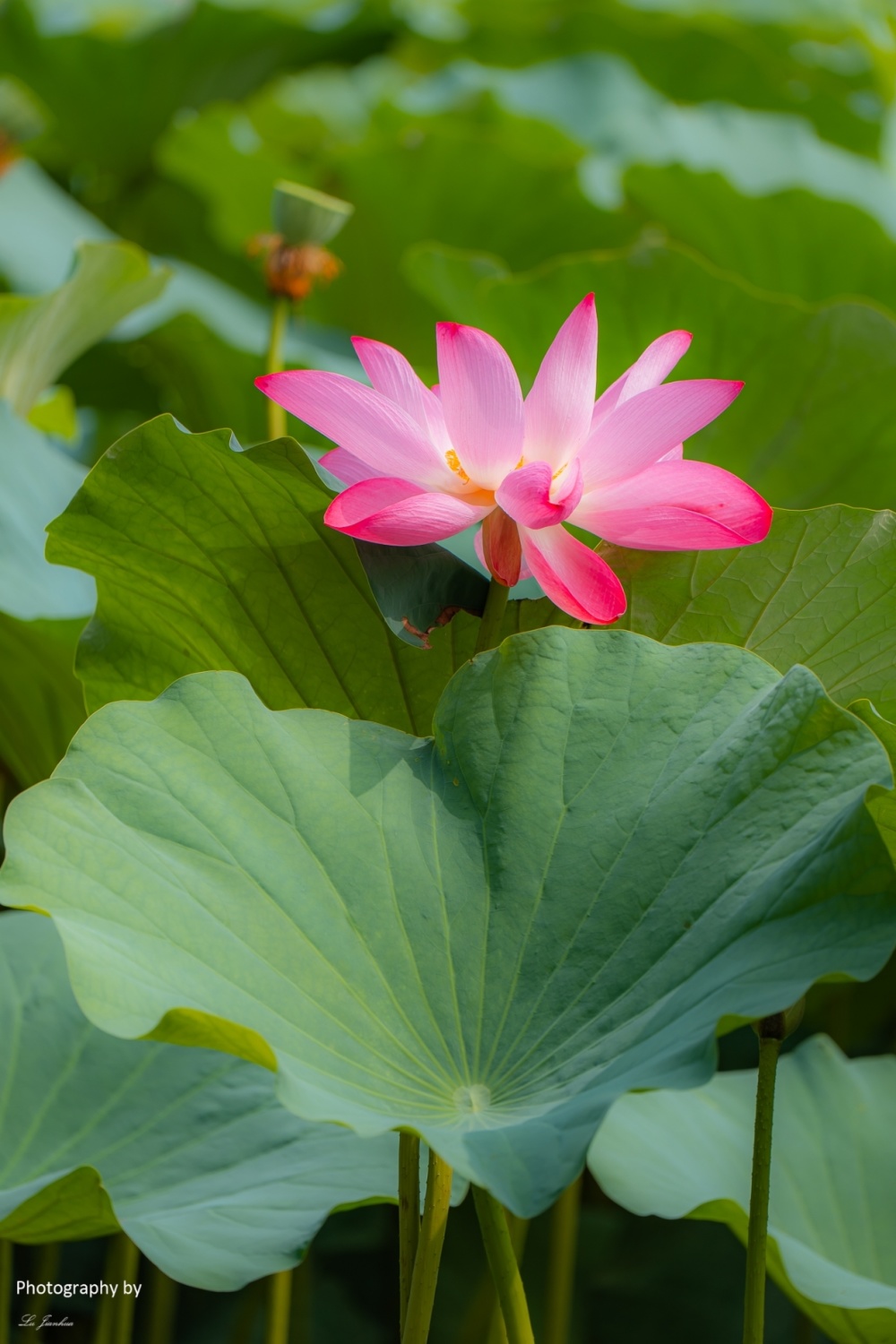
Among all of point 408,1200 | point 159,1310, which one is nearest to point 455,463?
point 408,1200

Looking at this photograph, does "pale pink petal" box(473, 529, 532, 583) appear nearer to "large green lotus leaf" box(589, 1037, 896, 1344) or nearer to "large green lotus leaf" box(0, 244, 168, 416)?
"large green lotus leaf" box(589, 1037, 896, 1344)

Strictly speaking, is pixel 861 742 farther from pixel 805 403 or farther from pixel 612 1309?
pixel 612 1309

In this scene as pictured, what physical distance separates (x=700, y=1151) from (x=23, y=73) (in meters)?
2.01

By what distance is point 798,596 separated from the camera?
525 millimetres

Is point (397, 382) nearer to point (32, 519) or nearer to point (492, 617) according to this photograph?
point (492, 617)

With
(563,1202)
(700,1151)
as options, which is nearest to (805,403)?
(700,1151)

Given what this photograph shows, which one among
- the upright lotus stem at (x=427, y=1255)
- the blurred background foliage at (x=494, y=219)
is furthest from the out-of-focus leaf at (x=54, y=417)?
the upright lotus stem at (x=427, y=1255)

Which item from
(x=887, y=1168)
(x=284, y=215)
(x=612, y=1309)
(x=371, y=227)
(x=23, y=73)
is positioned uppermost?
(x=23, y=73)

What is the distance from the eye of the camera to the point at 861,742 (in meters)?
0.44

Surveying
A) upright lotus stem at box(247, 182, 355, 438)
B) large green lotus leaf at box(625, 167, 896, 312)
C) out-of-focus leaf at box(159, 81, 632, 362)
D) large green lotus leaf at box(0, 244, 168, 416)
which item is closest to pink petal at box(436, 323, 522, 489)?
upright lotus stem at box(247, 182, 355, 438)

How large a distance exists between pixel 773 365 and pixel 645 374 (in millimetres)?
398

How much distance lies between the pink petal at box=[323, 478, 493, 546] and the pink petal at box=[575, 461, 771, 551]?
0.17ft

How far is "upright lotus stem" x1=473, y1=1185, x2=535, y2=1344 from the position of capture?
434mm

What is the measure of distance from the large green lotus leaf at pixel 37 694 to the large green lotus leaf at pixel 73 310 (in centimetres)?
28
